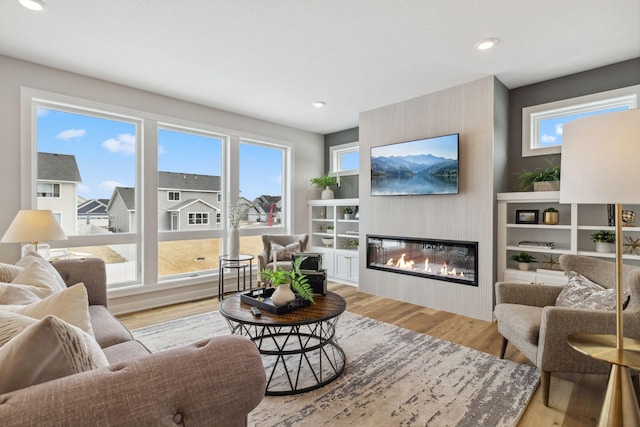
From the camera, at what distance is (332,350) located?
2621 millimetres

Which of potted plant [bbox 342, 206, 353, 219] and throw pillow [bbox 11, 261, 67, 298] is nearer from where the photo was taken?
throw pillow [bbox 11, 261, 67, 298]

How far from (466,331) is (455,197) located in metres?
1.46

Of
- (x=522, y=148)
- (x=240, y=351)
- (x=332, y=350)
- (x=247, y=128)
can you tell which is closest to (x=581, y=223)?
(x=522, y=148)

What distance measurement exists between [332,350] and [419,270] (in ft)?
6.11

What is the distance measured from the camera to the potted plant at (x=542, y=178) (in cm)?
325

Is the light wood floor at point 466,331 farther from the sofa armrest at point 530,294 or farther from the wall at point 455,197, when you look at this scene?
the sofa armrest at point 530,294

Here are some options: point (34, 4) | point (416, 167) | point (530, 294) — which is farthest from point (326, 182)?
point (34, 4)

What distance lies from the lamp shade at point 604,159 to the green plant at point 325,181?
4192mm

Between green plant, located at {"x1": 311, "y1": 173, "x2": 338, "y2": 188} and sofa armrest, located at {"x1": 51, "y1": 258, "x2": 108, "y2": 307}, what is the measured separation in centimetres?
369

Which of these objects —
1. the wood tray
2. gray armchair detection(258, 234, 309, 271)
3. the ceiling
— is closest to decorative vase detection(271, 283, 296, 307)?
the wood tray

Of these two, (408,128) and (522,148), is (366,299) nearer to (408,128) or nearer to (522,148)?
(408,128)

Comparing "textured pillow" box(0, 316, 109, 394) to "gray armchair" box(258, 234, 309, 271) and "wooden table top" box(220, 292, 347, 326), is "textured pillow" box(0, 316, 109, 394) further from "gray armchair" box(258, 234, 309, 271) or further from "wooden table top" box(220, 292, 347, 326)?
"gray armchair" box(258, 234, 309, 271)

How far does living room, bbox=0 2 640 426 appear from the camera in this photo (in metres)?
3.03

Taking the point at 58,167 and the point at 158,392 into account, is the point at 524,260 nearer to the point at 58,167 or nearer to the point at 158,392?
the point at 158,392
